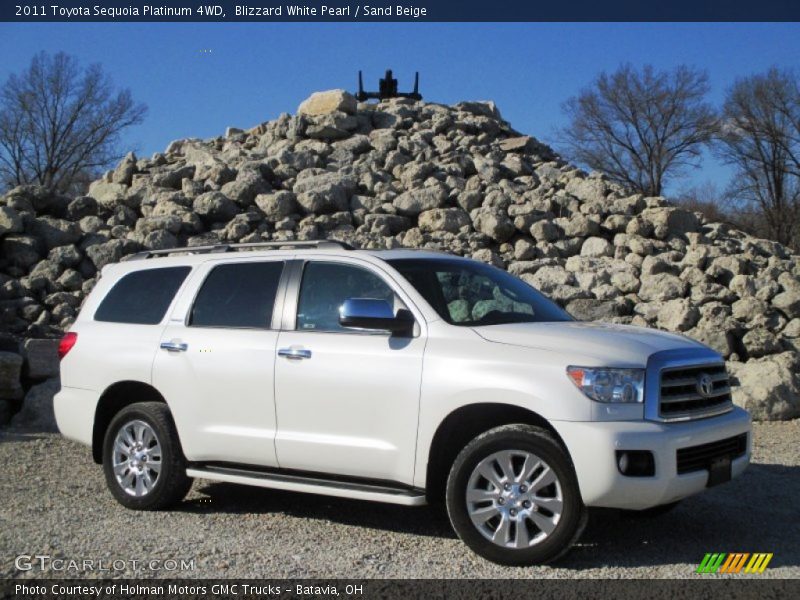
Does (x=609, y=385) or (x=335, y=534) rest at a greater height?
(x=609, y=385)

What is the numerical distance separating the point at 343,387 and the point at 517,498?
134cm

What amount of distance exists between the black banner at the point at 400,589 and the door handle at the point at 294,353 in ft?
5.19

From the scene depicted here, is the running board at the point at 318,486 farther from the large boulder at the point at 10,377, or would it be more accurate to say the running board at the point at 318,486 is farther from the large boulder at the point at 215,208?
the large boulder at the point at 215,208

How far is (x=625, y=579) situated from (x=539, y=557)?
482 mm

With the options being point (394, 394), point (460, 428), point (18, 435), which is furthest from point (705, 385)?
point (18, 435)

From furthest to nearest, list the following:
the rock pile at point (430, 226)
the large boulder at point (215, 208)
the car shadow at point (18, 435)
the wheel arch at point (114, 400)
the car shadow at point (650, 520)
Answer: the large boulder at point (215, 208)
the rock pile at point (430, 226)
the car shadow at point (18, 435)
the wheel arch at point (114, 400)
the car shadow at point (650, 520)

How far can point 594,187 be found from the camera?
2100 centimetres

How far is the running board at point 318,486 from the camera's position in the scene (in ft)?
18.4

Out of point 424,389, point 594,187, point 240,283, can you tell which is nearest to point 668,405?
point 424,389

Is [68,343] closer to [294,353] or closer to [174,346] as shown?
[174,346]

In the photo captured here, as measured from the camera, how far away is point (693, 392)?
5.54 metres

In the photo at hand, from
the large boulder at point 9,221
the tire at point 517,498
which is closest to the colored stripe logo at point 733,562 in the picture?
the tire at point 517,498

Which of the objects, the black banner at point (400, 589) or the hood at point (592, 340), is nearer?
the black banner at point (400, 589)

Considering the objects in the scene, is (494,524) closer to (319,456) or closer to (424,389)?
(424,389)
